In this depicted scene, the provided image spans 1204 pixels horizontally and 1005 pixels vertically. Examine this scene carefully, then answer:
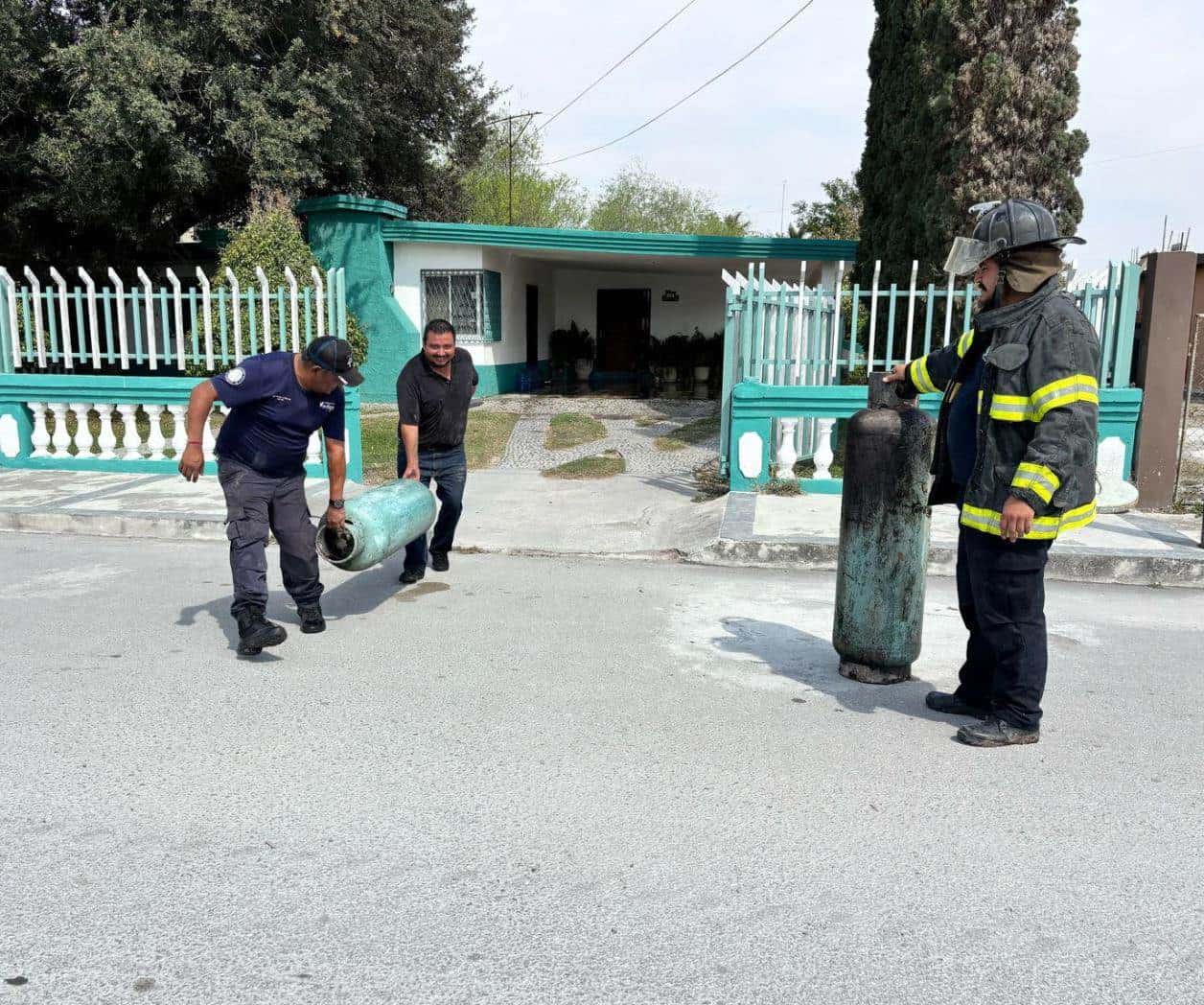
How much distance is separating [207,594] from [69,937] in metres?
3.63

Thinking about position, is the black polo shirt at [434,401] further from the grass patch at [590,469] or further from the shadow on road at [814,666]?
the grass patch at [590,469]

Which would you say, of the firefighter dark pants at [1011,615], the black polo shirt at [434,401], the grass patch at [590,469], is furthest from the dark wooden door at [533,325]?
the firefighter dark pants at [1011,615]

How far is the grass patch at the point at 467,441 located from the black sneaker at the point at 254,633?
492 cm

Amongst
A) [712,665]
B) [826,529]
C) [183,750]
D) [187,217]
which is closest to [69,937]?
[183,750]

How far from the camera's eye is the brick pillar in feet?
26.6

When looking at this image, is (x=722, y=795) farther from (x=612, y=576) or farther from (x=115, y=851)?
(x=612, y=576)

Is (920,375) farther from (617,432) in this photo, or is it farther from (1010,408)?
(617,432)

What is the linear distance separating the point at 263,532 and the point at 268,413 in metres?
0.59

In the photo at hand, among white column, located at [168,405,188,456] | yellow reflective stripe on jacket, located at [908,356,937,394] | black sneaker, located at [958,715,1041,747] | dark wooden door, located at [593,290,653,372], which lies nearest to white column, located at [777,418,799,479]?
yellow reflective stripe on jacket, located at [908,356,937,394]

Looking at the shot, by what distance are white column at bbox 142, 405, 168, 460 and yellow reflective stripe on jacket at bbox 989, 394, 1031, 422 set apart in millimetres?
8142

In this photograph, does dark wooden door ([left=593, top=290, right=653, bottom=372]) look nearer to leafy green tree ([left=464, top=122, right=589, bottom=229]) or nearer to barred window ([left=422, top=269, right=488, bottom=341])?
barred window ([left=422, top=269, right=488, bottom=341])

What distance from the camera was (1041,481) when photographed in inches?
136

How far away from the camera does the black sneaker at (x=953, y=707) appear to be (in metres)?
4.16

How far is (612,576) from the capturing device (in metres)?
6.63
